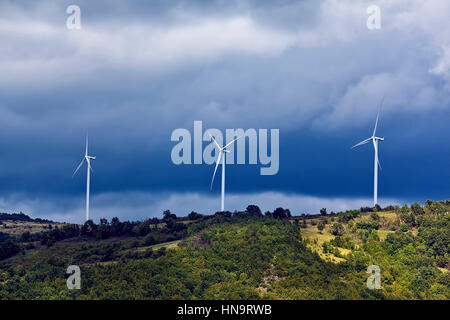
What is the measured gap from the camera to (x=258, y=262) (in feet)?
527

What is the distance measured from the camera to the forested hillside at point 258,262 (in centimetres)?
15288

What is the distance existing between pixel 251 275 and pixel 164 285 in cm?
1884

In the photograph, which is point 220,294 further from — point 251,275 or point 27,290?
point 27,290

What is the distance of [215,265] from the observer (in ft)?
534

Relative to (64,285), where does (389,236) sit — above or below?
above

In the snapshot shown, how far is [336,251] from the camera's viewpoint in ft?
561

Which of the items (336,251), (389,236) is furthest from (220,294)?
(389,236)

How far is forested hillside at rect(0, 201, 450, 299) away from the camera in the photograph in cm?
15288
